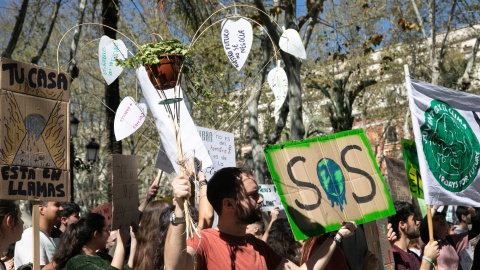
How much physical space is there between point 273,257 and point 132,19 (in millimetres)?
19080

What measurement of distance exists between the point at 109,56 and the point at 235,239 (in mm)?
2101

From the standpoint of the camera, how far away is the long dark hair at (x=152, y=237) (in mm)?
4055

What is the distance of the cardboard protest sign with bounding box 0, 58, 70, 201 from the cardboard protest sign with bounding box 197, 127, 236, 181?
8.25 feet

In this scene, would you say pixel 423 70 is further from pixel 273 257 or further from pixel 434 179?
pixel 273 257

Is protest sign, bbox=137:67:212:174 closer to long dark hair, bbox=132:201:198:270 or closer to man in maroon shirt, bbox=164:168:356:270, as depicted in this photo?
long dark hair, bbox=132:201:198:270

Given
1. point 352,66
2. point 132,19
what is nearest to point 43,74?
point 132,19

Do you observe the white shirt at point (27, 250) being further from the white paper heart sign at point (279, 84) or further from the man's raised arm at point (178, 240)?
the man's raised arm at point (178, 240)

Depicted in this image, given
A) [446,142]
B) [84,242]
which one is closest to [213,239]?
[84,242]

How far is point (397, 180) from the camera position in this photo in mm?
7871

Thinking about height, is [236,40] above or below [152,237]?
above

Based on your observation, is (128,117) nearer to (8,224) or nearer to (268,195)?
(8,224)

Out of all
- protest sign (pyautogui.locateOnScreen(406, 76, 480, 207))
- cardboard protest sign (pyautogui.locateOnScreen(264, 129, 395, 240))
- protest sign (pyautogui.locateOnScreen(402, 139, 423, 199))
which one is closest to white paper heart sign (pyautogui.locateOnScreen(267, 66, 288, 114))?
cardboard protest sign (pyautogui.locateOnScreen(264, 129, 395, 240))

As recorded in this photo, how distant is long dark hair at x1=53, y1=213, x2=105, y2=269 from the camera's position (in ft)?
14.6

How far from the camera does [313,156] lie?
4.06 metres
